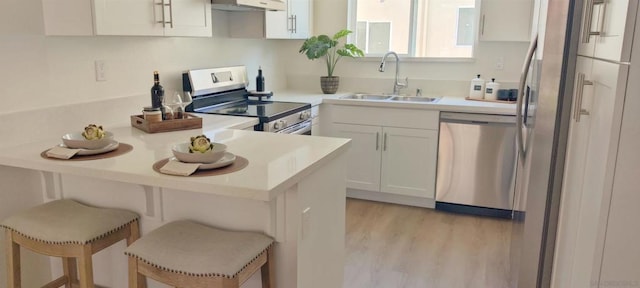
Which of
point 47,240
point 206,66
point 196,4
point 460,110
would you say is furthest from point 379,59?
point 47,240

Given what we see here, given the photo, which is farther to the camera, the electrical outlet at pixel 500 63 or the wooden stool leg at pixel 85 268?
the electrical outlet at pixel 500 63

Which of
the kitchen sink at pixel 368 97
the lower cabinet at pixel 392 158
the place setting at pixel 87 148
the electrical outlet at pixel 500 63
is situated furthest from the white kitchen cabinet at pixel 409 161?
the place setting at pixel 87 148

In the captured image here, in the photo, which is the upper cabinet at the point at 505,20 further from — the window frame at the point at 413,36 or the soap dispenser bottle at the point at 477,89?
the soap dispenser bottle at the point at 477,89

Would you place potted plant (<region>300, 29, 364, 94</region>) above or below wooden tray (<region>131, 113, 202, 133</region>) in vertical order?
above

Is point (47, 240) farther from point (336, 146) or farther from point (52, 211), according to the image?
point (336, 146)

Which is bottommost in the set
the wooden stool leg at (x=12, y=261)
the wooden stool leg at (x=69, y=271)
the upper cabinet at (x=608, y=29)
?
the wooden stool leg at (x=69, y=271)

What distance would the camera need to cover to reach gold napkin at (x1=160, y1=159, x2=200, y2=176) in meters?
1.56

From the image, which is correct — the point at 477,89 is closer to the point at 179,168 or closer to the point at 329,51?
the point at 329,51

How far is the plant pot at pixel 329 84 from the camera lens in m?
4.19

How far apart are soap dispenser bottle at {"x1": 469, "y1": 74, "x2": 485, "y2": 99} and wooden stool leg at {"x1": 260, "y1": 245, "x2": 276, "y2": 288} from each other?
2.69m

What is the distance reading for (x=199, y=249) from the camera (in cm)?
153

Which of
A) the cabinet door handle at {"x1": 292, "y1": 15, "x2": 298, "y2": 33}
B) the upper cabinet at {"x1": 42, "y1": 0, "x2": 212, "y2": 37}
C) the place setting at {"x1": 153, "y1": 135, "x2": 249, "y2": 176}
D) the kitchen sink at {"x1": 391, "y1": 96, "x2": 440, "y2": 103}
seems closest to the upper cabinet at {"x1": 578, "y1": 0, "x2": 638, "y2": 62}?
the place setting at {"x1": 153, "y1": 135, "x2": 249, "y2": 176}

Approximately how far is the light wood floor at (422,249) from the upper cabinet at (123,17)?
65.5 inches

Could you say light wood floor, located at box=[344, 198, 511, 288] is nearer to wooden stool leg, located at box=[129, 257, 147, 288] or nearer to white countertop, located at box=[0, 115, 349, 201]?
white countertop, located at box=[0, 115, 349, 201]
